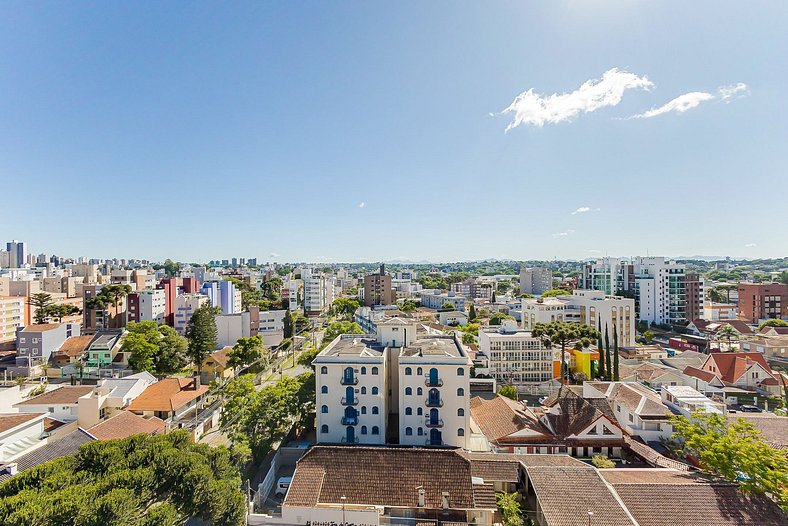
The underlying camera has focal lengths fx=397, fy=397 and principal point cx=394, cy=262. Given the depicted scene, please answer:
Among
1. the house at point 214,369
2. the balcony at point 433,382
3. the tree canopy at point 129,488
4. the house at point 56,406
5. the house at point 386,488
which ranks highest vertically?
the balcony at point 433,382

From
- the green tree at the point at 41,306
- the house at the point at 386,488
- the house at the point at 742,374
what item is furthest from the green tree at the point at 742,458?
the green tree at the point at 41,306

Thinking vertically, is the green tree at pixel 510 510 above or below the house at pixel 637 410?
below

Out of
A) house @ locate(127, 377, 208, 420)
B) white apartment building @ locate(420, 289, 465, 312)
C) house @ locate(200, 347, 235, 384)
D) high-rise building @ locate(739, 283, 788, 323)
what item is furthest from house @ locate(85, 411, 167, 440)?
high-rise building @ locate(739, 283, 788, 323)

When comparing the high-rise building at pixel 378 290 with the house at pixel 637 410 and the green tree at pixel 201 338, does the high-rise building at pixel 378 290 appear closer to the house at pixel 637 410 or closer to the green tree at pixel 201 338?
the green tree at pixel 201 338


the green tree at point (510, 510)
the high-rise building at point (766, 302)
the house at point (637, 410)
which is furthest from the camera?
the high-rise building at point (766, 302)

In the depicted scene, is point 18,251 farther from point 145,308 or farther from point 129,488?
point 129,488

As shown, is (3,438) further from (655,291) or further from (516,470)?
(655,291)
